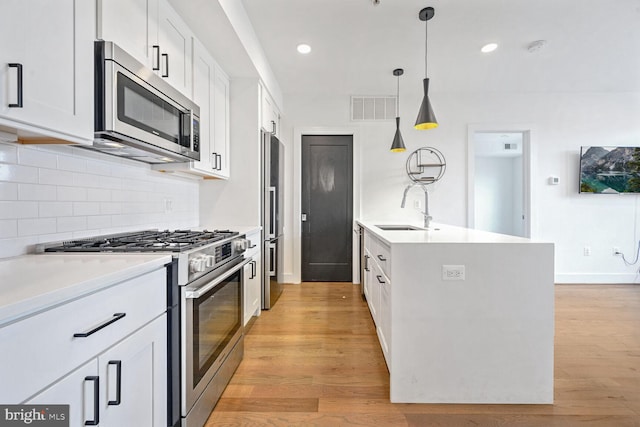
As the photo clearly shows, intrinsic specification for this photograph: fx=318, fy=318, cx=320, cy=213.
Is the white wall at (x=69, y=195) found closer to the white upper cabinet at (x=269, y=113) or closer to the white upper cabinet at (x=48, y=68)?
the white upper cabinet at (x=48, y=68)

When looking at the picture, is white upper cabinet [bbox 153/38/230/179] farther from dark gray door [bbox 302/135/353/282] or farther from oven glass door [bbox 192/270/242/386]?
dark gray door [bbox 302/135/353/282]

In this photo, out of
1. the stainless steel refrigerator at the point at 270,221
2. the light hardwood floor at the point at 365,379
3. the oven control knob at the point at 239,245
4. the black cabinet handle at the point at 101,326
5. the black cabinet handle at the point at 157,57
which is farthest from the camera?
the stainless steel refrigerator at the point at 270,221

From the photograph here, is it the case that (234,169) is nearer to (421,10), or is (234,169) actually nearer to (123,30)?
(123,30)

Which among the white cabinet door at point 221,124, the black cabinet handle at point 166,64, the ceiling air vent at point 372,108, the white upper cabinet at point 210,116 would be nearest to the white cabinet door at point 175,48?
the black cabinet handle at point 166,64

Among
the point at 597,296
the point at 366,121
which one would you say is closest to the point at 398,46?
the point at 366,121

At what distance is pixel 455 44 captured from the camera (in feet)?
10.0

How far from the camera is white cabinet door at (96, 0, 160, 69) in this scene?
4.48 feet

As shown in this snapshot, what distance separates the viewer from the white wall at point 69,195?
4.19 feet

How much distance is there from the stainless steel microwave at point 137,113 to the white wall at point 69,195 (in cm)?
13

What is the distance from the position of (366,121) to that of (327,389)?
3454 mm

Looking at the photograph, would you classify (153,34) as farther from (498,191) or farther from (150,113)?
(498,191)

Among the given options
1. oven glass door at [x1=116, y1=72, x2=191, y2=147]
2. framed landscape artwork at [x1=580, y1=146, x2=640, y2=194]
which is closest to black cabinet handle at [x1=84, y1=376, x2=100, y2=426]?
oven glass door at [x1=116, y1=72, x2=191, y2=147]

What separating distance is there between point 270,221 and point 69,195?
1.90 m

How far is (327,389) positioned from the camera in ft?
6.19
